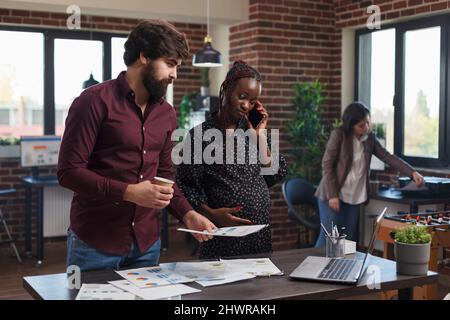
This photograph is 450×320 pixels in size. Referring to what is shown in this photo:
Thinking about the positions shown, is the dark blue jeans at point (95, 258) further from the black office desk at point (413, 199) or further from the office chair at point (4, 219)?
the office chair at point (4, 219)

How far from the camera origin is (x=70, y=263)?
223 cm

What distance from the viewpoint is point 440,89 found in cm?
550

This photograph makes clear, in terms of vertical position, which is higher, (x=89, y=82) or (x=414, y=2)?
(x=414, y=2)

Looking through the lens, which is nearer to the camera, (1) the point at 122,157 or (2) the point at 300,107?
(1) the point at 122,157

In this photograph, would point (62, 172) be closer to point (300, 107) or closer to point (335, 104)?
point (300, 107)

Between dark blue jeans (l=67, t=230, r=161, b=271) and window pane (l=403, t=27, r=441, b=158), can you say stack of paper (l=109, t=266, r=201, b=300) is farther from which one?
window pane (l=403, t=27, r=441, b=158)

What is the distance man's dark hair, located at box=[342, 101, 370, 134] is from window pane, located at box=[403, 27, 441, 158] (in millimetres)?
1091

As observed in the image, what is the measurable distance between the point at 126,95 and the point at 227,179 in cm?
55

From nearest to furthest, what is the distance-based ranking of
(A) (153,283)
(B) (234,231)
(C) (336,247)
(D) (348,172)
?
1. (A) (153,283)
2. (B) (234,231)
3. (C) (336,247)
4. (D) (348,172)

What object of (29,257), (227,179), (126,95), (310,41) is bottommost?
(29,257)

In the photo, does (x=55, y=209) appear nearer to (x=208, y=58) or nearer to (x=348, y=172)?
(x=208, y=58)

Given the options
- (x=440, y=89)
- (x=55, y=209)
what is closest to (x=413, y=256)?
(x=440, y=89)

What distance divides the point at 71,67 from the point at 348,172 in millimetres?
3684
